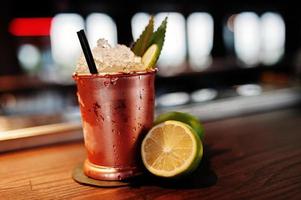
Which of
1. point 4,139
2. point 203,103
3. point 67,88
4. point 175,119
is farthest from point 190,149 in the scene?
point 67,88

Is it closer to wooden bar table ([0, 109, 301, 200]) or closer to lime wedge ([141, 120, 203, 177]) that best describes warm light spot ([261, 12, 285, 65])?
wooden bar table ([0, 109, 301, 200])

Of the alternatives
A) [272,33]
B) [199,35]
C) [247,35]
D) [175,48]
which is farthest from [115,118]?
[272,33]

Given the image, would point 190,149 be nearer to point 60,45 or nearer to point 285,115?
point 285,115

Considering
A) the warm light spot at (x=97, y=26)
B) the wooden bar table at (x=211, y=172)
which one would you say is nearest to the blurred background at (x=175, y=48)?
the warm light spot at (x=97, y=26)

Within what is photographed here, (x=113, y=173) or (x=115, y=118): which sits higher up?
(x=115, y=118)

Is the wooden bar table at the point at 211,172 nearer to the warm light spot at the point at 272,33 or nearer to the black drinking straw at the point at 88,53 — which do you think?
the black drinking straw at the point at 88,53

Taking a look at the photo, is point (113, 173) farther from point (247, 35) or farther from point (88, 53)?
point (247, 35)
